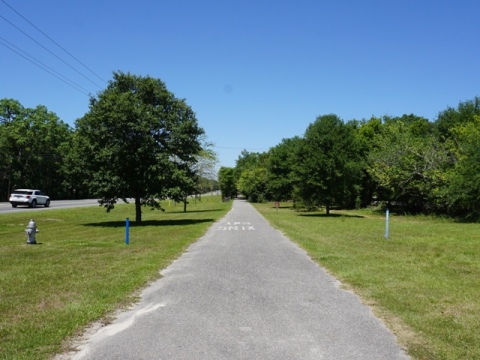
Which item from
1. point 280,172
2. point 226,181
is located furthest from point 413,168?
point 226,181

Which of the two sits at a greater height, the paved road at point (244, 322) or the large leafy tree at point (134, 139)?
the large leafy tree at point (134, 139)

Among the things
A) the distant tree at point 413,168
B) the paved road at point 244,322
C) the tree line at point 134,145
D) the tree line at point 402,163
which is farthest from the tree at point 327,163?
the paved road at point 244,322

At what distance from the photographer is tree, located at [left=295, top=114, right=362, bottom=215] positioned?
1575 inches

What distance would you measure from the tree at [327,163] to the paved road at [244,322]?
102ft

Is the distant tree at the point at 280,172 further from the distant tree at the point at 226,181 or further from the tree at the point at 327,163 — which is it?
the distant tree at the point at 226,181

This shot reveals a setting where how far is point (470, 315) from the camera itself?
6.21 meters

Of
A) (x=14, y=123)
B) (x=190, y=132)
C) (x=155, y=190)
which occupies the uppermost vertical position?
→ (x=14, y=123)

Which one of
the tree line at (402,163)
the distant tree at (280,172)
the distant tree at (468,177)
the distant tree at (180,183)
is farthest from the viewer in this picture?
the distant tree at (280,172)

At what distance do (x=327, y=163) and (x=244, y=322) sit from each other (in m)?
35.0

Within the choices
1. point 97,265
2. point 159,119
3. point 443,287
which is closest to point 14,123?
point 159,119

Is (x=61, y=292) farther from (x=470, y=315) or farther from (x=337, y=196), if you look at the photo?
(x=337, y=196)

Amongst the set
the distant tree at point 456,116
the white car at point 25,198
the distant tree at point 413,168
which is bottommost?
the white car at point 25,198

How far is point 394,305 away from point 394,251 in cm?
783

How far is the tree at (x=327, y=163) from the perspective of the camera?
4000cm
